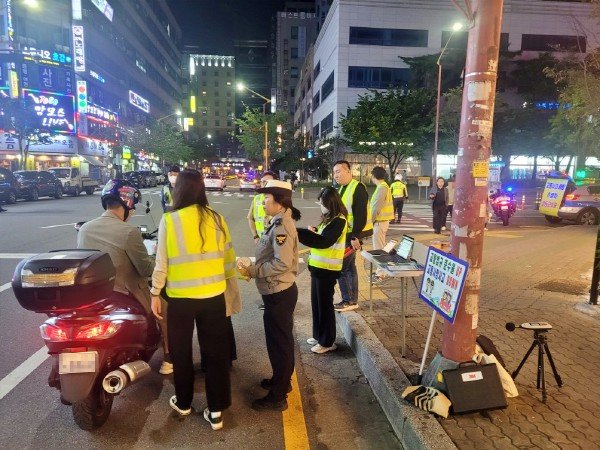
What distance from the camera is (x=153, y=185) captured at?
47375 millimetres

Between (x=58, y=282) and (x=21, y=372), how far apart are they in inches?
79.3

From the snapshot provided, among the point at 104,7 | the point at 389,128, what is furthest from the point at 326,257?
the point at 104,7

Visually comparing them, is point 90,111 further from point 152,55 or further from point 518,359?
point 518,359

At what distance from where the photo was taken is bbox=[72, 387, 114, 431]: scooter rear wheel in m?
3.29

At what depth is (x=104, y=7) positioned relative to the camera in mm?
53844

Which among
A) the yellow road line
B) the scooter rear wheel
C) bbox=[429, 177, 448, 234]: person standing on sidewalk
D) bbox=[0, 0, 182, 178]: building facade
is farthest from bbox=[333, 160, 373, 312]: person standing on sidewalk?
bbox=[0, 0, 182, 178]: building facade

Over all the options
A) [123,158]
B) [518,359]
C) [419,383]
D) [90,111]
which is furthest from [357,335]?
[123,158]

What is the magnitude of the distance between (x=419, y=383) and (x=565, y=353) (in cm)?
181

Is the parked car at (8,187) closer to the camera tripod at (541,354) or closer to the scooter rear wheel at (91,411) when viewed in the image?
the scooter rear wheel at (91,411)

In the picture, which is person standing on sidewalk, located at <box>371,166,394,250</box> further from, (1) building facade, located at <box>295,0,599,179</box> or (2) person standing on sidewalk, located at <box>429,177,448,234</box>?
(1) building facade, located at <box>295,0,599,179</box>

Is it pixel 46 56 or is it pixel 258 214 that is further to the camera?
pixel 46 56

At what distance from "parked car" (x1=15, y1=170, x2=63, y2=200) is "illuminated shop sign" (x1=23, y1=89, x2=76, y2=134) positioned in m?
15.1

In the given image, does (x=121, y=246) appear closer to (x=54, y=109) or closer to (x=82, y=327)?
(x=82, y=327)

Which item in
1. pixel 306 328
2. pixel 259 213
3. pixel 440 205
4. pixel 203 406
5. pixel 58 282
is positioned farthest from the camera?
pixel 440 205
